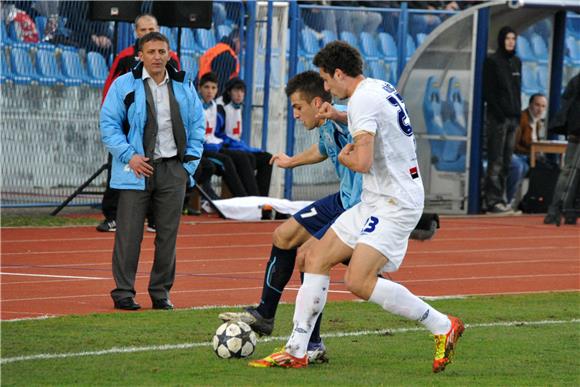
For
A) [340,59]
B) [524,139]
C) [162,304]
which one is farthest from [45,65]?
[340,59]

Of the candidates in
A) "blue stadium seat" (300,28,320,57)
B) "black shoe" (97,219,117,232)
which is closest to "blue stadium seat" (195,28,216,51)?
"blue stadium seat" (300,28,320,57)

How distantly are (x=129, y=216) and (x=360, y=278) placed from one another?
130 inches

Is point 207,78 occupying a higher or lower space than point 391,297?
higher

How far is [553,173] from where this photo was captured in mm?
20375

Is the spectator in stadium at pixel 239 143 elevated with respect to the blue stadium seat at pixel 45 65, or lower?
lower

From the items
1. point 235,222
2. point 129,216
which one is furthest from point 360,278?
point 235,222

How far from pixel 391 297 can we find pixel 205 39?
39.0 feet

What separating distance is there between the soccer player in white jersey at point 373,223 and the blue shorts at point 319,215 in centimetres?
49

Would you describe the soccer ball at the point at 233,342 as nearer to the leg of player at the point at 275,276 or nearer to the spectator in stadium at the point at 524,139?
the leg of player at the point at 275,276

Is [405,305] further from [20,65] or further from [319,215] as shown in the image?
[20,65]

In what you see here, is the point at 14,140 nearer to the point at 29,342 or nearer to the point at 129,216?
the point at 129,216

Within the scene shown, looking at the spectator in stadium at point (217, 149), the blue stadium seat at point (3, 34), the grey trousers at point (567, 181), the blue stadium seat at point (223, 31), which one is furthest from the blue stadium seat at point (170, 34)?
the grey trousers at point (567, 181)

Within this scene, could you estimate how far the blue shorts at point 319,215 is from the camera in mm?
8570

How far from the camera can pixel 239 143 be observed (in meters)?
18.3
